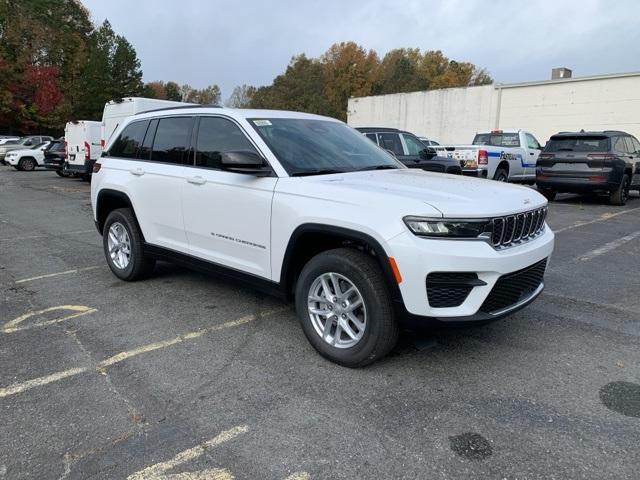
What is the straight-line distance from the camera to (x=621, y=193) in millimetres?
12844

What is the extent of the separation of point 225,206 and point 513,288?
7.66 feet

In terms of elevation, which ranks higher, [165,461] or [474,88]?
[474,88]

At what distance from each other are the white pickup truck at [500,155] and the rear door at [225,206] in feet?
34.3

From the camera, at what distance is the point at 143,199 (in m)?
5.30

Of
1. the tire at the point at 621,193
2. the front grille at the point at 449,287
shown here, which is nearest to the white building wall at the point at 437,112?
the tire at the point at 621,193

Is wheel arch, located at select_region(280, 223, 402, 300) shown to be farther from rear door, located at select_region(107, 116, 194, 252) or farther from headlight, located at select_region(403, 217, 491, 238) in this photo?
rear door, located at select_region(107, 116, 194, 252)

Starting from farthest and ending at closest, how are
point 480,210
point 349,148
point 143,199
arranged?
point 143,199 < point 349,148 < point 480,210

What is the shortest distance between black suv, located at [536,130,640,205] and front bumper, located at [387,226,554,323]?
34.1ft

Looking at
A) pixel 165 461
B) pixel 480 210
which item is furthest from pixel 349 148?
pixel 165 461

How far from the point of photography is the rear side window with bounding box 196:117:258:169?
4.42 m

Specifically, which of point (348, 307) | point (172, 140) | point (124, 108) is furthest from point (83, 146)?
point (348, 307)

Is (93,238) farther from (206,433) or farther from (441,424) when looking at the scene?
(441,424)

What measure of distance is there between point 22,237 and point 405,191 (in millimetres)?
7464

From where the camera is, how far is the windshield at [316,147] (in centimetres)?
418
